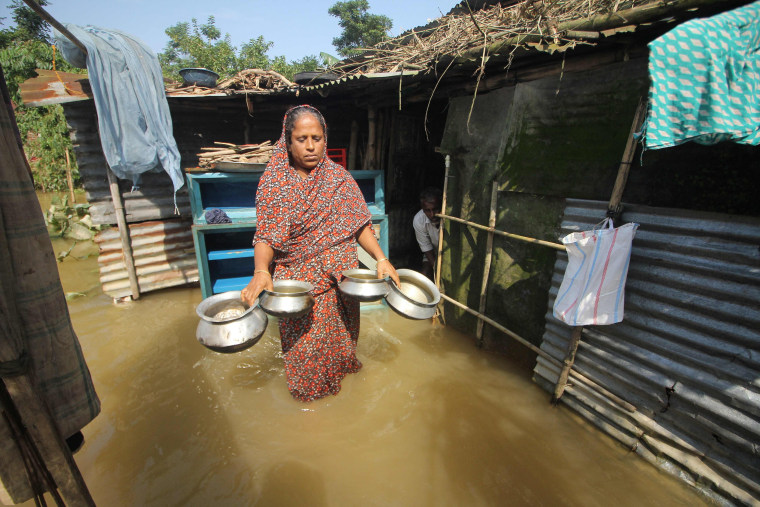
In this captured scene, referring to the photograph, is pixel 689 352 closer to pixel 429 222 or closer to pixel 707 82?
pixel 707 82

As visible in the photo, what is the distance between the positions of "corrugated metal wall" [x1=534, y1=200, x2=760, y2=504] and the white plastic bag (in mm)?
143

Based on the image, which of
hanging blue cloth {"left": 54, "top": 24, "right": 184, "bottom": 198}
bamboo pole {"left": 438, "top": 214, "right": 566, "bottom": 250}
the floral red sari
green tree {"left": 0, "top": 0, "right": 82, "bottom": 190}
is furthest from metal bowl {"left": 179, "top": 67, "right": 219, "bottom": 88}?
green tree {"left": 0, "top": 0, "right": 82, "bottom": 190}

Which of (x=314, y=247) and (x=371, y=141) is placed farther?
(x=371, y=141)

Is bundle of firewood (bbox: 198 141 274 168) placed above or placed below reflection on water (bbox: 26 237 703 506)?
above

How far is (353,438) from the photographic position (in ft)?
9.11

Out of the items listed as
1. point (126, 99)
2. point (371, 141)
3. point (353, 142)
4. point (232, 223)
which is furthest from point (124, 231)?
point (371, 141)

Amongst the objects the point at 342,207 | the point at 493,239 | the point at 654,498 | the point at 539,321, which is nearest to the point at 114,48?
the point at 342,207

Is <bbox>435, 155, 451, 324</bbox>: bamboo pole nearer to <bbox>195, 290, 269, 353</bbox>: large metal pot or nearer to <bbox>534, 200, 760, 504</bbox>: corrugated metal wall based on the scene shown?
<bbox>534, 200, 760, 504</bbox>: corrugated metal wall

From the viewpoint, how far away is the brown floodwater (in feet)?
7.66

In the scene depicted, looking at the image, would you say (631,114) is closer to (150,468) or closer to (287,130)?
(287,130)

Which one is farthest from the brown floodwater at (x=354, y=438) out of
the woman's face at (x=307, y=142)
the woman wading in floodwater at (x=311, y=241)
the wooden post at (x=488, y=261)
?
the woman's face at (x=307, y=142)

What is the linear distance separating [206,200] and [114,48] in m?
2.16

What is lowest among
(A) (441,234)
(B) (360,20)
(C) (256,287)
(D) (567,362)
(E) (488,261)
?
(D) (567,362)

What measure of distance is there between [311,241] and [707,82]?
2443mm
